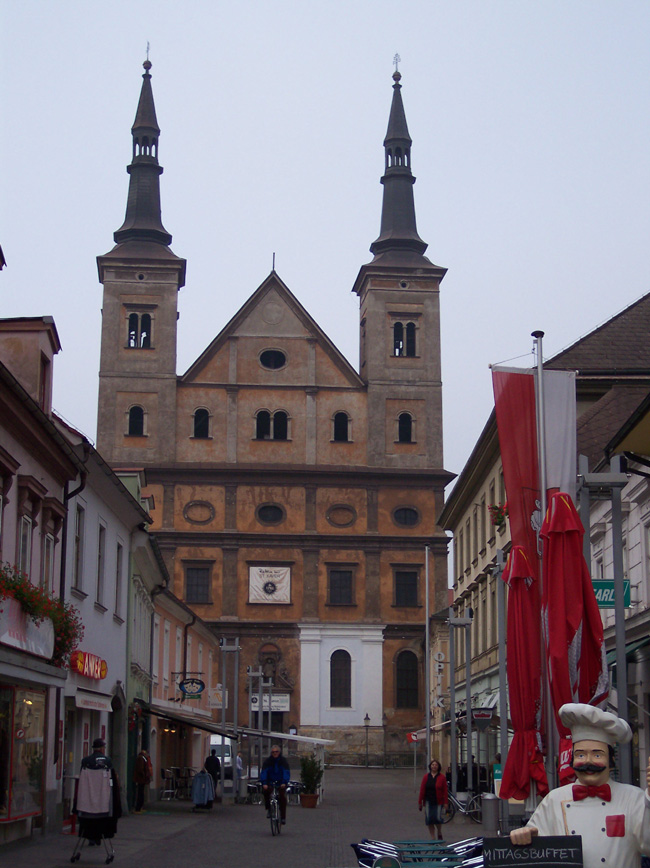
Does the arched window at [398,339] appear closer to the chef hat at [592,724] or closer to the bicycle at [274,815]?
the bicycle at [274,815]

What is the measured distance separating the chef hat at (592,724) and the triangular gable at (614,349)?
2488 centimetres

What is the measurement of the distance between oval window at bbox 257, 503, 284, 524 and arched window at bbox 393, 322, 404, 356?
33.0ft

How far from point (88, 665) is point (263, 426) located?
4233 cm

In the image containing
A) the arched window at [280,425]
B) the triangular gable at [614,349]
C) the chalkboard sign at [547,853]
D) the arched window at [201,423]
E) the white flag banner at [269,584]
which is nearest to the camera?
the chalkboard sign at [547,853]

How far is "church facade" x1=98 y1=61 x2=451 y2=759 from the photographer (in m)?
62.2

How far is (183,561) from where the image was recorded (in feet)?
206

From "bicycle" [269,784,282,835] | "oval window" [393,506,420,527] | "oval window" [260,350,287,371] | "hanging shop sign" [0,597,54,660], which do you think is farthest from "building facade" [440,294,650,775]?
"oval window" [260,350,287,371]

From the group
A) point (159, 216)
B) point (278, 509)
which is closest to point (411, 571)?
point (278, 509)

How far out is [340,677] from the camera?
6256 cm

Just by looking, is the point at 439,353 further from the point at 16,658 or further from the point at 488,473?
the point at 16,658

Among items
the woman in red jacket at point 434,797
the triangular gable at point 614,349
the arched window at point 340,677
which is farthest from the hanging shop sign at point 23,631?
the arched window at point 340,677

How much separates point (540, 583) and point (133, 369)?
174ft

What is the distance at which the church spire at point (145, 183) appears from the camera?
6762cm

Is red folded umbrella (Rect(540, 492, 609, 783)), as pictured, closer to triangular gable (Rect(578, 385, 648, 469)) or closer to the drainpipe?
the drainpipe
